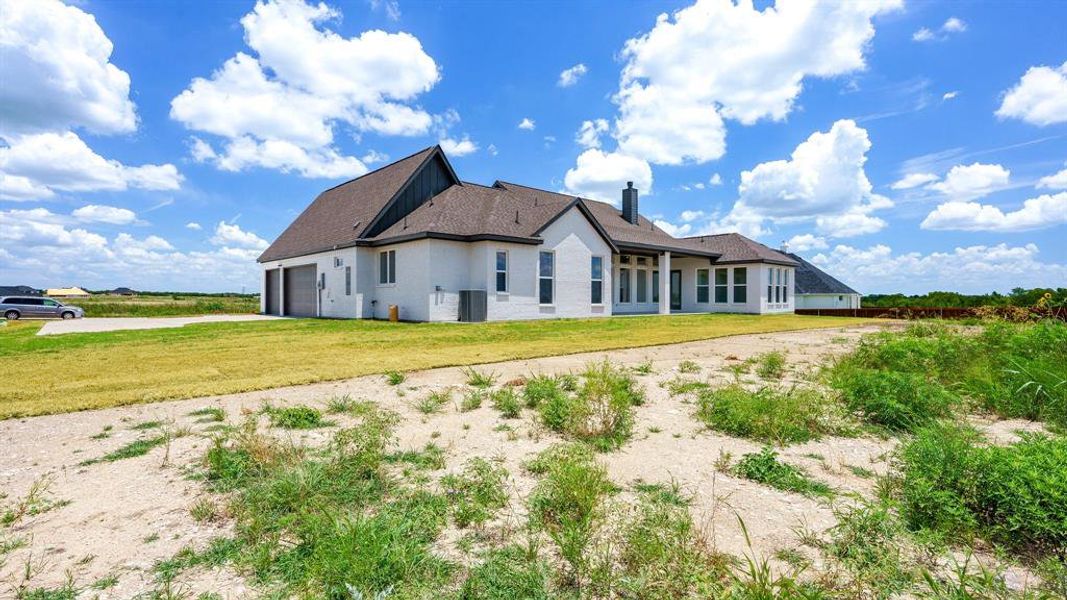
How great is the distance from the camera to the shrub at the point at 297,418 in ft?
15.5

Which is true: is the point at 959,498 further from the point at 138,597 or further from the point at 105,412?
the point at 105,412

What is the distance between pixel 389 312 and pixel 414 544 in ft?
59.1

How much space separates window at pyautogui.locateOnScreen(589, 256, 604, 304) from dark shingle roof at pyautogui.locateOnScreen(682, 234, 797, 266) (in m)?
10.7

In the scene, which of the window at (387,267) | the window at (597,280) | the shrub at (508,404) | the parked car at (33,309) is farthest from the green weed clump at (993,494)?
the parked car at (33,309)

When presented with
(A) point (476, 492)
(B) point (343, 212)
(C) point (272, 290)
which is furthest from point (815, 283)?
(A) point (476, 492)

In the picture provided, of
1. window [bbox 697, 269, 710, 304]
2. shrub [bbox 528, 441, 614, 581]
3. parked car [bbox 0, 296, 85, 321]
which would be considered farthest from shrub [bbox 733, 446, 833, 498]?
parked car [bbox 0, 296, 85, 321]

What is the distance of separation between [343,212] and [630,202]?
1634 cm

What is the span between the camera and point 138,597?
2.19 metres

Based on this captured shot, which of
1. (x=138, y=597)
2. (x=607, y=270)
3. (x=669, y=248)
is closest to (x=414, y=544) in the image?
(x=138, y=597)

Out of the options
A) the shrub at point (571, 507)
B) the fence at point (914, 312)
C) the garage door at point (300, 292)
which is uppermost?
the garage door at point (300, 292)

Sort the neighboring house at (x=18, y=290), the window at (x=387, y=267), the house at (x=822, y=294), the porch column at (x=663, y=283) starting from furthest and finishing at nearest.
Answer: the neighboring house at (x=18, y=290) → the house at (x=822, y=294) → the porch column at (x=663, y=283) → the window at (x=387, y=267)

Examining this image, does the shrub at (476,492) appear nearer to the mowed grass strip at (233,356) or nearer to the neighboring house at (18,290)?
the mowed grass strip at (233,356)

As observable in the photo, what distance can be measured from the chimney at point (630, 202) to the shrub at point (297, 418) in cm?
2699

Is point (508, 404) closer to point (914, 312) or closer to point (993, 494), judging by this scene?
point (993, 494)
